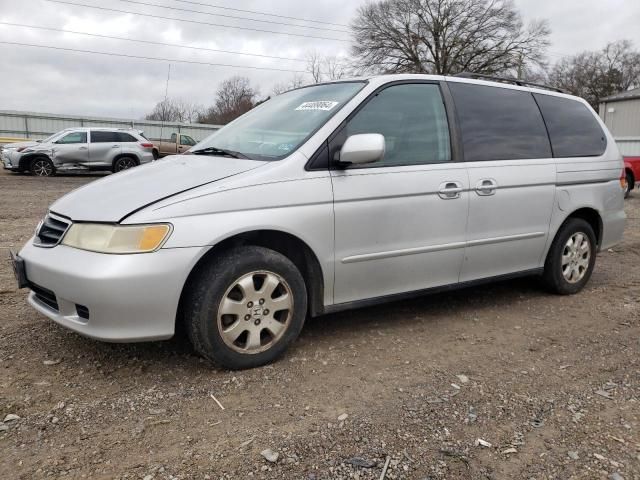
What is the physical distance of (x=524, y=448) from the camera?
2.44m

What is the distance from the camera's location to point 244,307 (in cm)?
304

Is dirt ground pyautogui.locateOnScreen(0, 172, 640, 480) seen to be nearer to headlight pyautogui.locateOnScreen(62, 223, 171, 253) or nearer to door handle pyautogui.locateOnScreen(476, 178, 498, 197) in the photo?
headlight pyautogui.locateOnScreen(62, 223, 171, 253)

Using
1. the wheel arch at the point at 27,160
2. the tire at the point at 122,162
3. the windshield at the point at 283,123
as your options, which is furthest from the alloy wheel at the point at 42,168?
the windshield at the point at 283,123

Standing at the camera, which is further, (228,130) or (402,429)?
(228,130)

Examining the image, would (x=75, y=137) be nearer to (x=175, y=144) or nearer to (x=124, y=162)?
(x=124, y=162)

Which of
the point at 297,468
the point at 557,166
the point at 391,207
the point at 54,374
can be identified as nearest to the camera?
the point at 297,468

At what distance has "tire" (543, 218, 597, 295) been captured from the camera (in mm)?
4625

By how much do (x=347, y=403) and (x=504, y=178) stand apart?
7.02 feet

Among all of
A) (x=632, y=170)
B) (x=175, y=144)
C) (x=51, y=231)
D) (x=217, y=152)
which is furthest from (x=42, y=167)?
(x=632, y=170)

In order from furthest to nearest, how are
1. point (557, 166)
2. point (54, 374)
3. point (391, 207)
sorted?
1. point (557, 166)
2. point (391, 207)
3. point (54, 374)

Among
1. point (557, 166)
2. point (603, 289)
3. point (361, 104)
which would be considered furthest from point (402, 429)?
point (603, 289)

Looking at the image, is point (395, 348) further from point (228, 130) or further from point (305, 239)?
point (228, 130)

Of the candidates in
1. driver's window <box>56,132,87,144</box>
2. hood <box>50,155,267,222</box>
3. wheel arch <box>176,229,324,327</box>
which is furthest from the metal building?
hood <box>50,155,267,222</box>

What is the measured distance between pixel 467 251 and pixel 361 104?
127 centimetres
